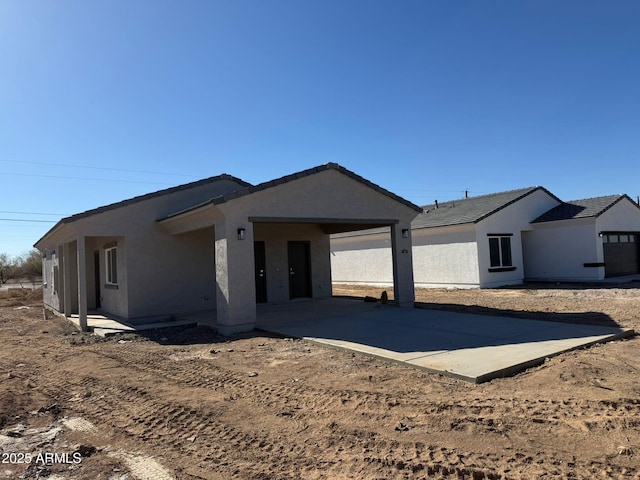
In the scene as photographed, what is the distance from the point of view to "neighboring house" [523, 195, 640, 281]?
21844 millimetres

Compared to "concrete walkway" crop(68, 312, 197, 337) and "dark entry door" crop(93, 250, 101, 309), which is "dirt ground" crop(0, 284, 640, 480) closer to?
"concrete walkway" crop(68, 312, 197, 337)

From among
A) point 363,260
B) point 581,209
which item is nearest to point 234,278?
point 363,260

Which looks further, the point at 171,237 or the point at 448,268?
the point at 448,268

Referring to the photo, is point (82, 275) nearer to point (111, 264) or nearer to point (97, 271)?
point (111, 264)

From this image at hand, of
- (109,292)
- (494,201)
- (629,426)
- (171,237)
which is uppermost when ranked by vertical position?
(494,201)

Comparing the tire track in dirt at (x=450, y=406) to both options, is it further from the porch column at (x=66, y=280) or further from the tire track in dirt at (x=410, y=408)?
the porch column at (x=66, y=280)

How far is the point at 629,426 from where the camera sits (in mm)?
4406

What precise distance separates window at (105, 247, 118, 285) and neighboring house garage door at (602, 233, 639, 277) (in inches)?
848

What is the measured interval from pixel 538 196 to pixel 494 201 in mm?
2586

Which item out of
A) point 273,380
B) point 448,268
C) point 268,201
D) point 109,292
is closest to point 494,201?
point 448,268

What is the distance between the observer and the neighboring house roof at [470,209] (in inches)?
863

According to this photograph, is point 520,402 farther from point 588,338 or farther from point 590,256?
point 590,256

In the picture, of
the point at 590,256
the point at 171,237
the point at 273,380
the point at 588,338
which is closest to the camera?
the point at 273,380

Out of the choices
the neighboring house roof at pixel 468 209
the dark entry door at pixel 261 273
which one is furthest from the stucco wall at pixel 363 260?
the dark entry door at pixel 261 273
